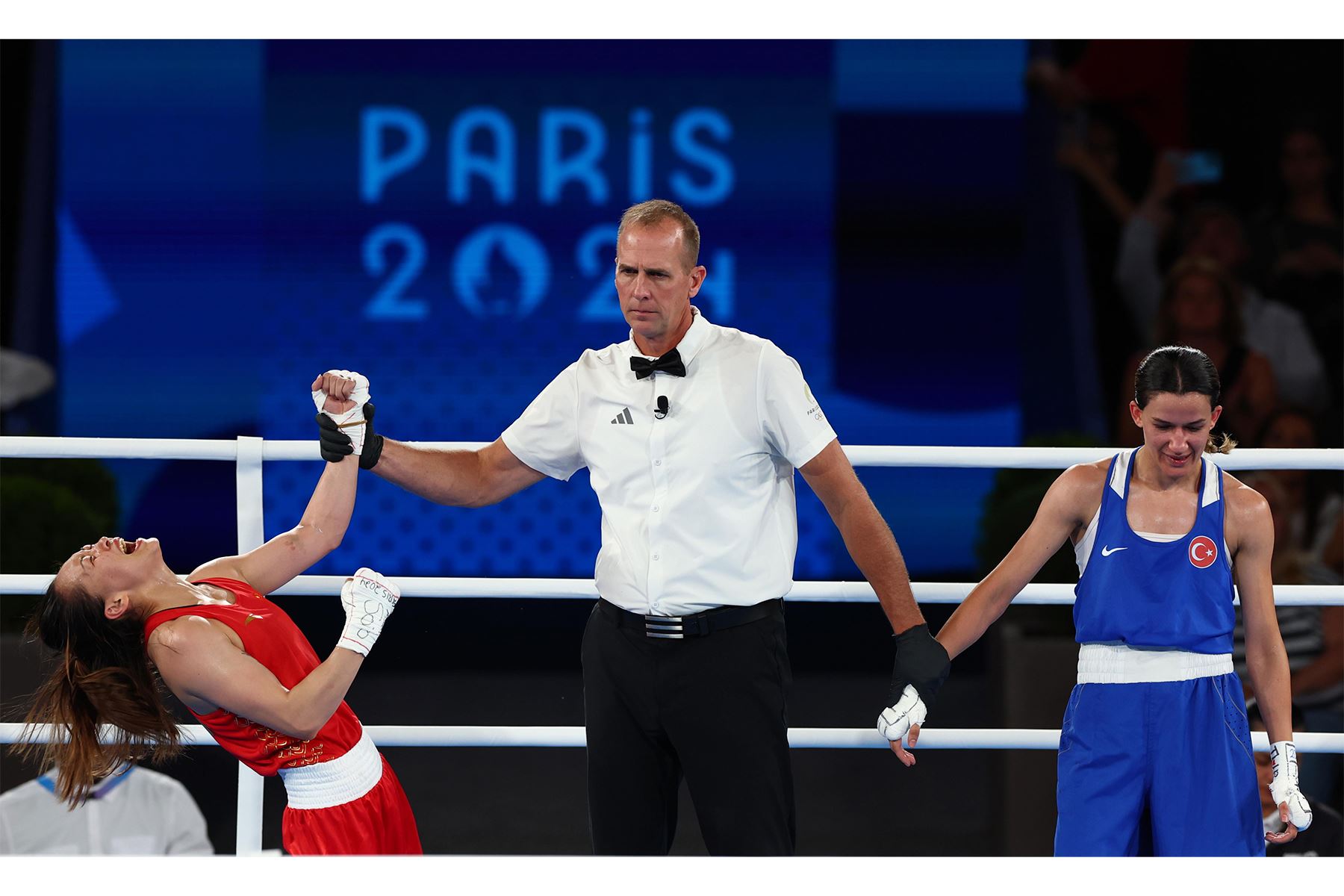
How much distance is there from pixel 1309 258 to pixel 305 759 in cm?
499

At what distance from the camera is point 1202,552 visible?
196 cm

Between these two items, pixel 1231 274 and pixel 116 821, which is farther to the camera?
pixel 1231 274

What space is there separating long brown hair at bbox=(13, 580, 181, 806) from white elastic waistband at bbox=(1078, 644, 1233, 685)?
1.40m

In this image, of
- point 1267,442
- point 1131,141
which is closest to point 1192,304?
point 1267,442

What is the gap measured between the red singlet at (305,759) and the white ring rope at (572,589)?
231mm

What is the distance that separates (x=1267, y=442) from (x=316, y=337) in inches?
138

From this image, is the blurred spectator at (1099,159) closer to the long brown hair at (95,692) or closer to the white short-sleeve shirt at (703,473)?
the white short-sleeve shirt at (703,473)

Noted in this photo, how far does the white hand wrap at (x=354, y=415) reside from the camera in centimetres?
206

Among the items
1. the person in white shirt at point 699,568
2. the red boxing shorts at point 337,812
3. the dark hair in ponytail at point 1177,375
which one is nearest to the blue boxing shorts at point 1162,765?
the person in white shirt at point 699,568

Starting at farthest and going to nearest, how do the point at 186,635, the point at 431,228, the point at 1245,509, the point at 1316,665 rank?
the point at 431,228, the point at 1316,665, the point at 1245,509, the point at 186,635

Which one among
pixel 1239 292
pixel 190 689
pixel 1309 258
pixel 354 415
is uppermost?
pixel 1309 258

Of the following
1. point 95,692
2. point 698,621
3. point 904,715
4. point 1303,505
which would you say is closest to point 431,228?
point 1303,505

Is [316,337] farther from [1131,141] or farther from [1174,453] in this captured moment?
[1174,453]

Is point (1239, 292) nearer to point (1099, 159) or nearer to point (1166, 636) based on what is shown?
point (1099, 159)
